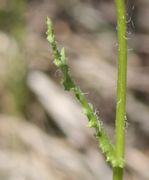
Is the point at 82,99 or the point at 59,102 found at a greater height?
the point at 59,102

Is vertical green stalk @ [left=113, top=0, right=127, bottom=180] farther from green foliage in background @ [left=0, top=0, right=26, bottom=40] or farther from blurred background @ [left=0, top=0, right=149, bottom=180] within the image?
green foliage in background @ [left=0, top=0, right=26, bottom=40]

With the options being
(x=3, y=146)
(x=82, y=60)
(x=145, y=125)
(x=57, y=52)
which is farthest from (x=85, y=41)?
(x=57, y=52)

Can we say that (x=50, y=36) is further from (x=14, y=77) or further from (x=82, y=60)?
(x=82, y=60)

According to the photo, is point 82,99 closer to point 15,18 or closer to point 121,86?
point 121,86

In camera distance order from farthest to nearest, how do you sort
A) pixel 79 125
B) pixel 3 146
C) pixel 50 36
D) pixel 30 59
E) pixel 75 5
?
pixel 75 5 < pixel 30 59 < pixel 79 125 < pixel 3 146 < pixel 50 36

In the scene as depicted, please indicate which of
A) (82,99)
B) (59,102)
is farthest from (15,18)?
(82,99)

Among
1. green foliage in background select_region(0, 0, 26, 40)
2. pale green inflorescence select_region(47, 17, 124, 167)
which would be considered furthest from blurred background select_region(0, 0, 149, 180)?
pale green inflorescence select_region(47, 17, 124, 167)
